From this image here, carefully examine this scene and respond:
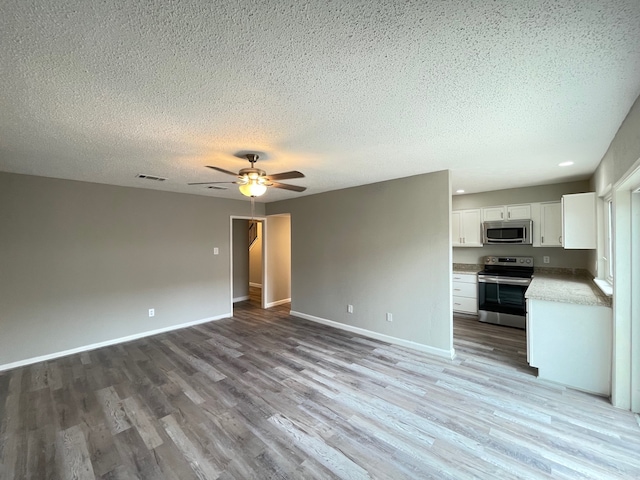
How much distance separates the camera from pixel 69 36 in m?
1.17

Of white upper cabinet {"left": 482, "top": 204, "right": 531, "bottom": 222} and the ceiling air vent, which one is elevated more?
the ceiling air vent

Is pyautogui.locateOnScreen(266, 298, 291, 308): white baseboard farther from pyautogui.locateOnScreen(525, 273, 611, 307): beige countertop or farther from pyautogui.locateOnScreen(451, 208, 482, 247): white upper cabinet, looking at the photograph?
pyautogui.locateOnScreen(525, 273, 611, 307): beige countertop

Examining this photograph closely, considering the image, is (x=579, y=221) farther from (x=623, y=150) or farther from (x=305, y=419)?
(x=305, y=419)

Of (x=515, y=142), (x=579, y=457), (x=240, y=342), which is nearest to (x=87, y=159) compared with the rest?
(x=240, y=342)

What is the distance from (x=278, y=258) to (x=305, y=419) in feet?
14.6

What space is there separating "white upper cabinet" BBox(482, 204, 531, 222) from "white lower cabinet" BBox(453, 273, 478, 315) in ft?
3.78

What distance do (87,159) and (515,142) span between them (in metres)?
4.46

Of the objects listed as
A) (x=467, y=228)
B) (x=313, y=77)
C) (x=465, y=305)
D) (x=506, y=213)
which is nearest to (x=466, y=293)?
(x=465, y=305)

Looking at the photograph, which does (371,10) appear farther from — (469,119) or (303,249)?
(303,249)

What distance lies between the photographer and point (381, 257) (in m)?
4.18

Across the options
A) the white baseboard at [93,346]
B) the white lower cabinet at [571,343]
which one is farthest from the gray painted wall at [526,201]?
the white baseboard at [93,346]

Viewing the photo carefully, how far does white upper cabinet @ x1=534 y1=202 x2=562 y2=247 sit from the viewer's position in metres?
4.41

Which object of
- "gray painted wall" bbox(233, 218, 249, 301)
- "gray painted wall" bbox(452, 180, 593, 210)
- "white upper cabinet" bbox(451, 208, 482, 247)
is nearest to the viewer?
"gray painted wall" bbox(452, 180, 593, 210)

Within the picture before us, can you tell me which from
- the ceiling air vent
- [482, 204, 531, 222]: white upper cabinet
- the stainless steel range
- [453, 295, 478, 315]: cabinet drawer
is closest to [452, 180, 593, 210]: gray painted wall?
[482, 204, 531, 222]: white upper cabinet
